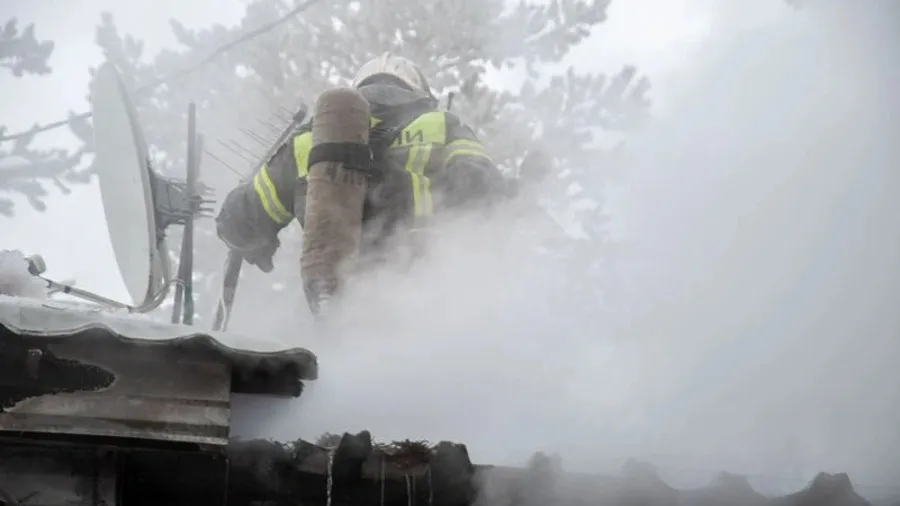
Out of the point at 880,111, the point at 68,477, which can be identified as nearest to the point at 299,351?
the point at 68,477

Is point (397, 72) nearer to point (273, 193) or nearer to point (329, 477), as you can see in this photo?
point (273, 193)

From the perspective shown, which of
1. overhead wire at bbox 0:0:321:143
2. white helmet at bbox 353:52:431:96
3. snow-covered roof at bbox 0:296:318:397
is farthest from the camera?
overhead wire at bbox 0:0:321:143

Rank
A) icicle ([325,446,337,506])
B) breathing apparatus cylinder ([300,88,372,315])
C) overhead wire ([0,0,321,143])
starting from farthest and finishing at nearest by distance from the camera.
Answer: overhead wire ([0,0,321,143]), breathing apparatus cylinder ([300,88,372,315]), icicle ([325,446,337,506])

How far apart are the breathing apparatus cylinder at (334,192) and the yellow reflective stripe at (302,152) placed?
0.91 feet

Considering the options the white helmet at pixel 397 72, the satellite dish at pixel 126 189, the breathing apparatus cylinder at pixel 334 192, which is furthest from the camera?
the white helmet at pixel 397 72

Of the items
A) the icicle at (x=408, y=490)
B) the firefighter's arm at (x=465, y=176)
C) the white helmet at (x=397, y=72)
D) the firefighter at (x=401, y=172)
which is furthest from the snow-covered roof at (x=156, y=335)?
the white helmet at (x=397, y=72)

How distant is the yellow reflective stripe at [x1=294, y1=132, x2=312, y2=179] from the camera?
4.54m

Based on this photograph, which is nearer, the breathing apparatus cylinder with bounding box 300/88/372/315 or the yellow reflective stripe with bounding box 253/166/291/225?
the breathing apparatus cylinder with bounding box 300/88/372/315

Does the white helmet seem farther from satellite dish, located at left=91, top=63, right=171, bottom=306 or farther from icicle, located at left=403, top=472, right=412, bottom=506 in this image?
icicle, located at left=403, top=472, right=412, bottom=506

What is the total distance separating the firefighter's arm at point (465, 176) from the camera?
4.48m

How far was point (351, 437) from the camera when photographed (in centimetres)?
257

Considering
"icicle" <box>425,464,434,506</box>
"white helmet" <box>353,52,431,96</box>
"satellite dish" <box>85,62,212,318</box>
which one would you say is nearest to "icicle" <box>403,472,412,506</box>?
"icicle" <box>425,464,434,506</box>

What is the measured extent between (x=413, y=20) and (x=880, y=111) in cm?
546

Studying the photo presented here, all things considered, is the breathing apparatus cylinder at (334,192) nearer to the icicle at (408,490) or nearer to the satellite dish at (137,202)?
the satellite dish at (137,202)
